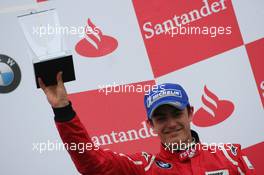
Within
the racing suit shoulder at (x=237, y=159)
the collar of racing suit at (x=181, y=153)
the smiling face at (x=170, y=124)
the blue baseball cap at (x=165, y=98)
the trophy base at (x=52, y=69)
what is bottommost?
the racing suit shoulder at (x=237, y=159)

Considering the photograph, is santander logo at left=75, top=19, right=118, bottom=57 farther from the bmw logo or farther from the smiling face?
the smiling face

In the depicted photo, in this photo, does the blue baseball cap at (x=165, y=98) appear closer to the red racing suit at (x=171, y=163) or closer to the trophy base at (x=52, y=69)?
the red racing suit at (x=171, y=163)

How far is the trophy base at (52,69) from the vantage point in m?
1.21

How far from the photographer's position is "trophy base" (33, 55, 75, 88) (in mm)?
1213

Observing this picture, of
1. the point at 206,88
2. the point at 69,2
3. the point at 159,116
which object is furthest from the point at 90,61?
the point at 159,116

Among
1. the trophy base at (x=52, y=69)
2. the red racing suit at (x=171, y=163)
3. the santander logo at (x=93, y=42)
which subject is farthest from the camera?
the santander logo at (x=93, y=42)

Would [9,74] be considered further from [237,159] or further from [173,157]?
[237,159]

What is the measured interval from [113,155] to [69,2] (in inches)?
42.3

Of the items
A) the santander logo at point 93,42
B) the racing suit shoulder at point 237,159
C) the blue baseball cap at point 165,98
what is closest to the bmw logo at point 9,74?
the santander logo at point 93,42

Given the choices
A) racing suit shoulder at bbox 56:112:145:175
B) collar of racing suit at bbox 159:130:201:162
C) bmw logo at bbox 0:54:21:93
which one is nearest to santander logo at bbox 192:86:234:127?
collar of racing suit at bbox 159:130:201:162

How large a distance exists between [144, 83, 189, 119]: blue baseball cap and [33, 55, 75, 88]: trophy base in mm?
353

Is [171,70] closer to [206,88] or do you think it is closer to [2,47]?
[206,88]

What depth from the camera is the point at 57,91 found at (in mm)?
1231

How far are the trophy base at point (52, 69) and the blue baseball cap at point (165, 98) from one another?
35 cm
